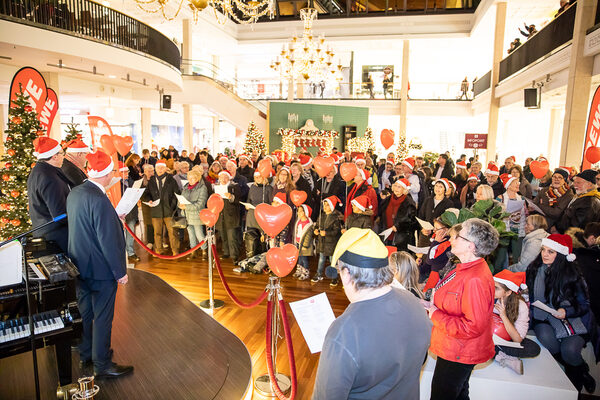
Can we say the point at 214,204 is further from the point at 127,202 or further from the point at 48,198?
the point at 48,198

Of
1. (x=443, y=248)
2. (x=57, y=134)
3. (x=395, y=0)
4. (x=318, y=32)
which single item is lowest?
(x=443, y=248)

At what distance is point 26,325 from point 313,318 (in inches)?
85.1

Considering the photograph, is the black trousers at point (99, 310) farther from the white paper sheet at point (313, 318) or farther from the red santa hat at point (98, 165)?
the white paper sheet at point (313, 318)

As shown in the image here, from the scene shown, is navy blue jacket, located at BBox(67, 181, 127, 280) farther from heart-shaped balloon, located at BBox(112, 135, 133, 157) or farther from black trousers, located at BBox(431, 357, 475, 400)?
heart-shaped balloon, located at BBox(112, 135, 133, 157)

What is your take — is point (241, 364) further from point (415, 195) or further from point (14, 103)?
point (14, 103)

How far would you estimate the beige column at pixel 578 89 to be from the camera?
27.2 feet

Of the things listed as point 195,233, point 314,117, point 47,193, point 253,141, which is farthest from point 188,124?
point 47,193

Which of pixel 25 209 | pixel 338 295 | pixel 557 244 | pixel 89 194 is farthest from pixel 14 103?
pixel 557 244

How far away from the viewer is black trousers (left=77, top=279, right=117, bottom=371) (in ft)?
11.2

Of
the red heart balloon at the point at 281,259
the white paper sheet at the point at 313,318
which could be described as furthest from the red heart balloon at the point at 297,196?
the white paper sheet at the point at 313,318

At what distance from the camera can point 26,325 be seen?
9.23ft

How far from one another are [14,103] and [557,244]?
774 cm

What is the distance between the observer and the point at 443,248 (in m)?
4.32

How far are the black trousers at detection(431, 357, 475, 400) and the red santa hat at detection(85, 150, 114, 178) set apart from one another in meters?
3.18
